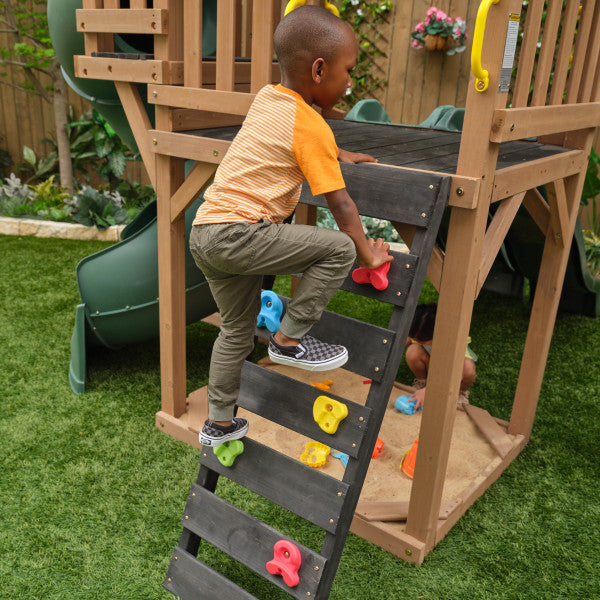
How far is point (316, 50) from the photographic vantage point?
1785 millimetres

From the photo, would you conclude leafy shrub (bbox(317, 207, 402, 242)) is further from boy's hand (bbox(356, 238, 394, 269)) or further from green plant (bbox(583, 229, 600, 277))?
boy's hand (bbox(356, 238, 394, 269))

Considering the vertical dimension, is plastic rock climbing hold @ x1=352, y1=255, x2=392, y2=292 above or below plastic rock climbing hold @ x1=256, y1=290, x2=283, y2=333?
above

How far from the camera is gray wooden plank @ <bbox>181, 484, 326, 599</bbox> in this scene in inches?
81.1

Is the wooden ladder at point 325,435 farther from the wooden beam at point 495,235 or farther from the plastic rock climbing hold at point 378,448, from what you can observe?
the plastic rock climbing hold at point 378,448

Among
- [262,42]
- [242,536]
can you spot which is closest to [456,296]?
[242,536]

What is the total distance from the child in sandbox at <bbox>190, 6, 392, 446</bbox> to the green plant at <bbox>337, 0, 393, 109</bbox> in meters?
5.02

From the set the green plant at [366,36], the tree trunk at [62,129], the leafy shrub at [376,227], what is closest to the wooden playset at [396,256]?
the leafy shrub at [376,227]

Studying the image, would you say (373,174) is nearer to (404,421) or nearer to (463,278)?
(463,278)

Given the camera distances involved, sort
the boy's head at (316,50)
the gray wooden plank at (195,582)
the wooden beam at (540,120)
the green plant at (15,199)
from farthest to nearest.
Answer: the green plant at (15,199), the gray wooden plank at (195,582), the wooden beam at (540,120), the boy's head at (316,50)

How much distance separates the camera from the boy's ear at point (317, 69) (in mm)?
1800

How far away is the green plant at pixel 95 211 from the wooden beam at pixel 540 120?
459 centimetres

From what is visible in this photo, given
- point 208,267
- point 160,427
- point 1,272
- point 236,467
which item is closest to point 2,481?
point 160,427

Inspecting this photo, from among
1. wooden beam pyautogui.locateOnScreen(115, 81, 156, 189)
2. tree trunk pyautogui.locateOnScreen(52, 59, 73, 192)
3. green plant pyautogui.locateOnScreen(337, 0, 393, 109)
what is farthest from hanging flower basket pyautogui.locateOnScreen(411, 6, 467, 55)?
wooden beam pyautogui.locateOnScreen(115, 81, 156, 189)

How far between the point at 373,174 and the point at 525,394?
1.66m
